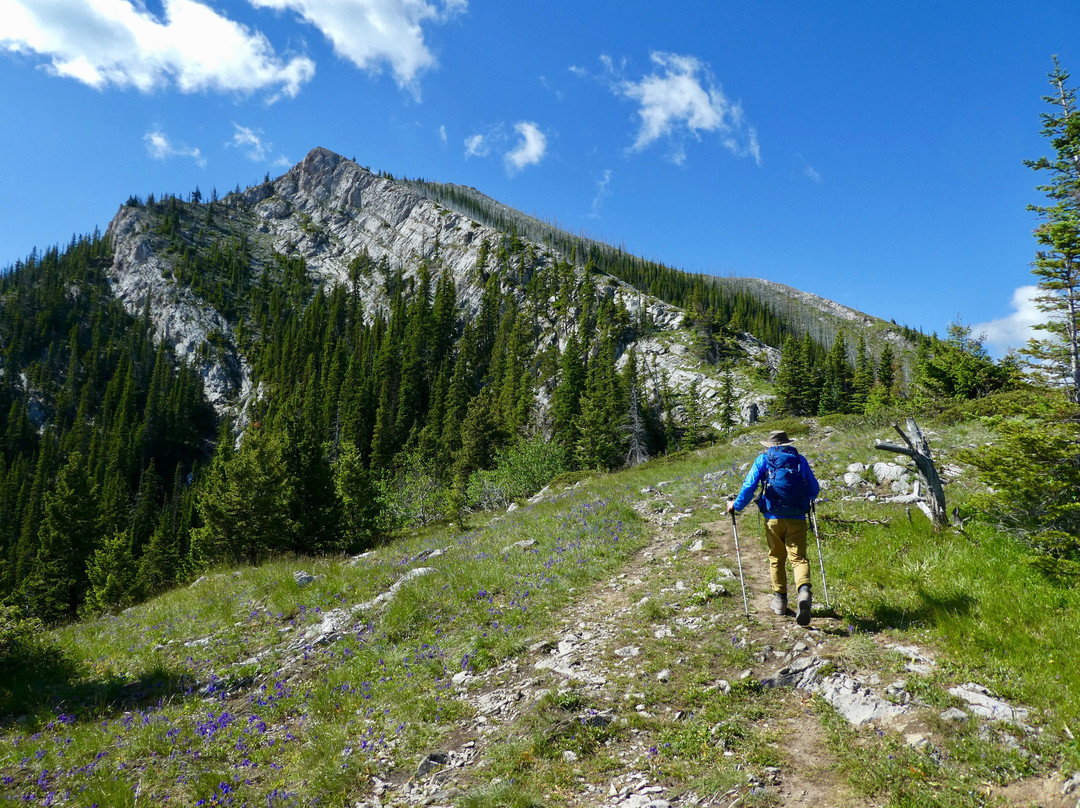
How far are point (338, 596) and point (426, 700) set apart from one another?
5.70 m

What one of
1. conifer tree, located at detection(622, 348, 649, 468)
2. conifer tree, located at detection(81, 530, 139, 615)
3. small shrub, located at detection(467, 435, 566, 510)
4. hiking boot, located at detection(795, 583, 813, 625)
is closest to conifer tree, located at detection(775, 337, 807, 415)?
conifer tree, located at detection(622, 348, 649, 468)

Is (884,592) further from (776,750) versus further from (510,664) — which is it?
(510,664)

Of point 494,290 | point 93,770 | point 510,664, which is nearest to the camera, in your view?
point 93,770

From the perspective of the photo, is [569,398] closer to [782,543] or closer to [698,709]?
[782,543]

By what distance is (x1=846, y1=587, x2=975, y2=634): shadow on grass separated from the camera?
237 inches

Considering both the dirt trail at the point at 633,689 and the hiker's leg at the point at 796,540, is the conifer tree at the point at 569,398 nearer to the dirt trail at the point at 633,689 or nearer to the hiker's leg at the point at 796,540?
the dirt trail at the point at 633,689

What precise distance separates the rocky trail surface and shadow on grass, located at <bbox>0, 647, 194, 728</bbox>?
546 cm

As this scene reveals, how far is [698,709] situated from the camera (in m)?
5.42

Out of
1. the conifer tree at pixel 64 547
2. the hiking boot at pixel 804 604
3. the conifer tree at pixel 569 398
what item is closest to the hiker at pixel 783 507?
the hiking boot at pixel 804 604

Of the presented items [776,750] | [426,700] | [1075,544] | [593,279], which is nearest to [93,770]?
[426,700]

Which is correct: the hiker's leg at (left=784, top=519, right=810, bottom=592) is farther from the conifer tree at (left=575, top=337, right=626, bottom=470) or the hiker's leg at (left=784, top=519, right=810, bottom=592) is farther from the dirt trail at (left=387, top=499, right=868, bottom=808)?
the conifer tree at (left=575, top=337, right=626, bottom=470)

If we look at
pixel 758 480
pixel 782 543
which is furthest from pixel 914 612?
pixel 758 480

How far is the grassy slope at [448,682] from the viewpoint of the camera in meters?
4.51

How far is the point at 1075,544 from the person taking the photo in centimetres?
642
